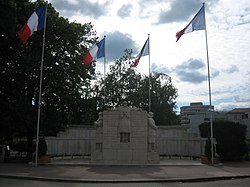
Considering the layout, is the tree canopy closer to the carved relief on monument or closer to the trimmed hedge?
the carved relief on monument

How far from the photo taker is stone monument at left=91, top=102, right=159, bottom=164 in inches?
995

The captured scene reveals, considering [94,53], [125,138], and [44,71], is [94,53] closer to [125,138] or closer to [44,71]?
[44,71]

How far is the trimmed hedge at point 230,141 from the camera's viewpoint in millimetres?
28406

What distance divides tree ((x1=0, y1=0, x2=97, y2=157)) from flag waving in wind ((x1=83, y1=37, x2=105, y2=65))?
17.9 ft

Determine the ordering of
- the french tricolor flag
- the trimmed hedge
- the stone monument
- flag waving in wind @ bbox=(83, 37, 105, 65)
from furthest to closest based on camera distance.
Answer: the trimmed hedge → flag waving in wind @ bbox=(83, 37, 105, 65) → the stone monument → the french tricolor flag

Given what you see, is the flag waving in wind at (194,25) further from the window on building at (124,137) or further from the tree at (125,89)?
the tree at (125,89)

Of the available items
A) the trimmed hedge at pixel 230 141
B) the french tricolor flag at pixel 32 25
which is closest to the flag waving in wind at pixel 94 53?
the french tricolor flag at pixel 32 25

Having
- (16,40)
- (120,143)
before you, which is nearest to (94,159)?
(120,143)

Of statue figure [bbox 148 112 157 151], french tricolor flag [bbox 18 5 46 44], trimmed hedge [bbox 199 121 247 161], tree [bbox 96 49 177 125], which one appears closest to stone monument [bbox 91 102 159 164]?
statue figure [bbox 148 112 157 151]

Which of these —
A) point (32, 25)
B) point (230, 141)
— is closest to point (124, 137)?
point (230, 141)

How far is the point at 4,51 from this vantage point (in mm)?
29984

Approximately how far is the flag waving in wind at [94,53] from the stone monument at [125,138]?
4.63 metres

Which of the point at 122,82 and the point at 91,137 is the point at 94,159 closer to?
the point at 91,137

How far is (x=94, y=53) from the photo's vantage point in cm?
2784
